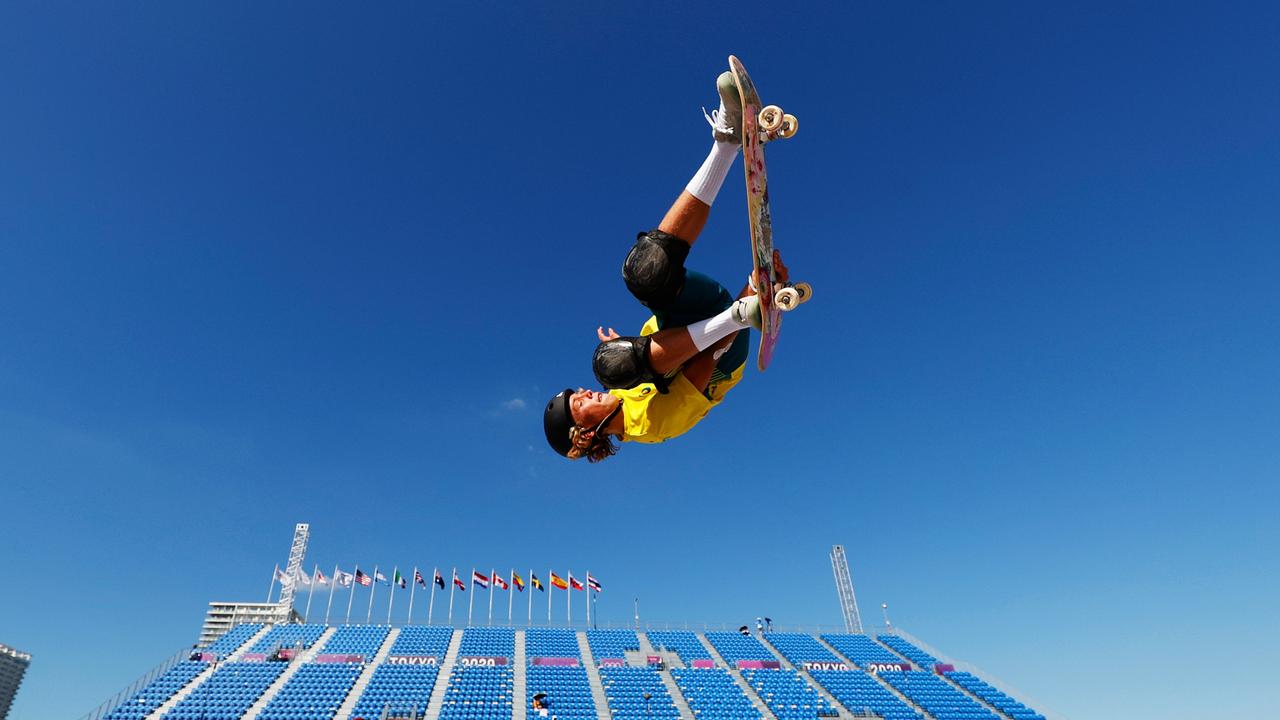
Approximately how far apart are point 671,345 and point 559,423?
4.92ft

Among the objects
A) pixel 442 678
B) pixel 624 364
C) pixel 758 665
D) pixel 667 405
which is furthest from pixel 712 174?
pixel 758 665

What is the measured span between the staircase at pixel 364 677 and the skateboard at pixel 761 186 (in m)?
38.2

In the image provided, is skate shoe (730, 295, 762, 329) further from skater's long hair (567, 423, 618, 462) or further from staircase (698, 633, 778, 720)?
staircase (698, 633, 778, 720)

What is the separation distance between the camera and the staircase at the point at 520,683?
34969 mm

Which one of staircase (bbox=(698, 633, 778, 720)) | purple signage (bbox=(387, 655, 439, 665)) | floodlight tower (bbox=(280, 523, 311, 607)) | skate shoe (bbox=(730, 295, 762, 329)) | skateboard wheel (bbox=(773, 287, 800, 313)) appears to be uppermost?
floodlight tower (bbox=(280, 523, 311, 607))

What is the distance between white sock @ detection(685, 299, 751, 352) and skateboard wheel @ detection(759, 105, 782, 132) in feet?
4.22

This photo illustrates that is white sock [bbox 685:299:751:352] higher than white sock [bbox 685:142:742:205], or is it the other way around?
white sock [bbox 685:142:742:205]

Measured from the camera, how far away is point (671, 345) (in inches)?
199

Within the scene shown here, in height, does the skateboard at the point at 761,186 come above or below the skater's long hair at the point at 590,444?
above

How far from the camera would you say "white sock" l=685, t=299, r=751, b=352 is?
4.76 m

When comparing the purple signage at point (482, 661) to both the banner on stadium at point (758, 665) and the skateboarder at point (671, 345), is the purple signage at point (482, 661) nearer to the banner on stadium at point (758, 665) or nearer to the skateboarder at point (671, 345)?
the banner on stadium at point (758, 665)

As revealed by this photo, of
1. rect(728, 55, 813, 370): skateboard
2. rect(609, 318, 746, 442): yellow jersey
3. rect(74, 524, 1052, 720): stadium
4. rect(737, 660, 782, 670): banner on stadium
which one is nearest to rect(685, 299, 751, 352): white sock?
rect(728, 55, 813, 370): skateboard

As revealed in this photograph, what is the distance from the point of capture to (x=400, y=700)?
35.2 m

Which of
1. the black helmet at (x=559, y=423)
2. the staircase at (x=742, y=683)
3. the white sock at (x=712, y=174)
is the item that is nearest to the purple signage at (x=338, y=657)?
the staircase at (x=742, y=683)
